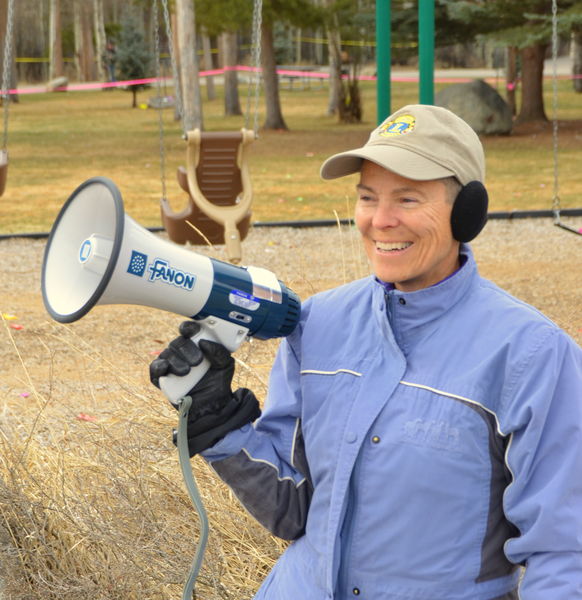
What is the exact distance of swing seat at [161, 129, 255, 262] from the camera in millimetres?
7160

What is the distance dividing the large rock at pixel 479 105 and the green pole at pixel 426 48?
11319 millimetres

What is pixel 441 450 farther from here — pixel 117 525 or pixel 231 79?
pixel 231 79

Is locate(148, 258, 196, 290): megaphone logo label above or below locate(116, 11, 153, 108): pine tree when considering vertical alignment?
below

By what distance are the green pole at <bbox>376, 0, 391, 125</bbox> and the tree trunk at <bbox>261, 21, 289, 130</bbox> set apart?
1254 cm

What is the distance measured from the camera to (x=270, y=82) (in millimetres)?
21969

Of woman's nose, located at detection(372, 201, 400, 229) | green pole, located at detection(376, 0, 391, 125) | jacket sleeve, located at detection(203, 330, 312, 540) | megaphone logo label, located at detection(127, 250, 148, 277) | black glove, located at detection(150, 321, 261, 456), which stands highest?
green pole, located at detection(376, 0, 391, 125)

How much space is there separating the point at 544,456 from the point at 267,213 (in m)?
10.4

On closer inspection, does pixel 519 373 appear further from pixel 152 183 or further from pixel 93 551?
pixel 152 183

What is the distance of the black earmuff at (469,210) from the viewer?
6.23ft

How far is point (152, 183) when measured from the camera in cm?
1502

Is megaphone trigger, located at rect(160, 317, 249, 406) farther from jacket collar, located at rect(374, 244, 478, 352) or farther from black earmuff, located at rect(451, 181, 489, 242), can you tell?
black earmuff, located at rect(451, 181, 489, 242)

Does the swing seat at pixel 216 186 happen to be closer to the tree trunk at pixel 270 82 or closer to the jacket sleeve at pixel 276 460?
the jacket sleeve at pixel 276 460

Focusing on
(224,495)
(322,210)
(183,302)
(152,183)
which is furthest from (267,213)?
(183,302)

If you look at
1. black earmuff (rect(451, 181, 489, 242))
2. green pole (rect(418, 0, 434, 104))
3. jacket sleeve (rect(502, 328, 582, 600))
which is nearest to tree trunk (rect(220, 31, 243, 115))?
green pole (rect(418, 0, 434, 104))
